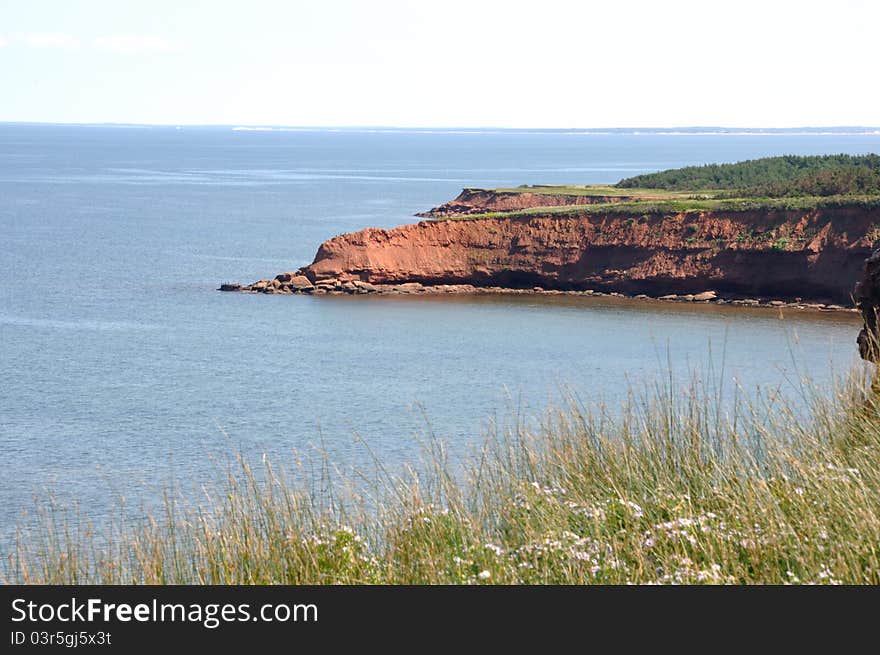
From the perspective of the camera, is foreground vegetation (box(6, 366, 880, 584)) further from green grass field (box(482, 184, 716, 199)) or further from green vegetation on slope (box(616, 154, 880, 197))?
green grass field (box(482, 184, 716, 199))

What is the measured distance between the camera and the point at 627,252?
262 ft

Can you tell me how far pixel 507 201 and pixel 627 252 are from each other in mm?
37369

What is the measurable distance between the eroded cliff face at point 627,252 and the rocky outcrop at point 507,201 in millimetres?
14234

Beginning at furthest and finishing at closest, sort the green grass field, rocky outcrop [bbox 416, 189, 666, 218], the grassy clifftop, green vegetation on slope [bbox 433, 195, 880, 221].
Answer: rocky outcrop [bbox 416, 189, 666, 218], the green grass field, the grassy clifftop, green vegetation on slope [bbox 433, 195, 880, 221]

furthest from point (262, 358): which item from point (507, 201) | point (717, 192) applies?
point (507, 201)

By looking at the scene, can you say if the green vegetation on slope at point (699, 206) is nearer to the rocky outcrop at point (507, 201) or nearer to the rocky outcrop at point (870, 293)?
the rocky outcrop at point (507, 201)

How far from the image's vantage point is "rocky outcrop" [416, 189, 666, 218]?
4023 inches

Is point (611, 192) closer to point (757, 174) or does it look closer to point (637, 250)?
point (757, 174)

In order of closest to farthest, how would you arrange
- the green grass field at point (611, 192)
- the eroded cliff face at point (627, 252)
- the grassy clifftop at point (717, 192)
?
the eroded cliff face at point (627, 252) → the grassy clifftop at point (717, 192) → the green grass field at point (611, 192)

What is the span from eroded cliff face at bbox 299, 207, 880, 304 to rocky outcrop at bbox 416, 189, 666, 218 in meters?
14.2

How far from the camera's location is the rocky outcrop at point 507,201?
10219cm

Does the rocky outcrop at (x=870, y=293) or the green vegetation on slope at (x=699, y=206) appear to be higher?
the rocky outcrop at (x=870, y=293)

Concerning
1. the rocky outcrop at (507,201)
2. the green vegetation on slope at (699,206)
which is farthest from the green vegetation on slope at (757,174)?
the rocky outcrop at (507,201)

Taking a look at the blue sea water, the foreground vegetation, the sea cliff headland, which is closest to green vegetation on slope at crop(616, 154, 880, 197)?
the sea cliff headland
